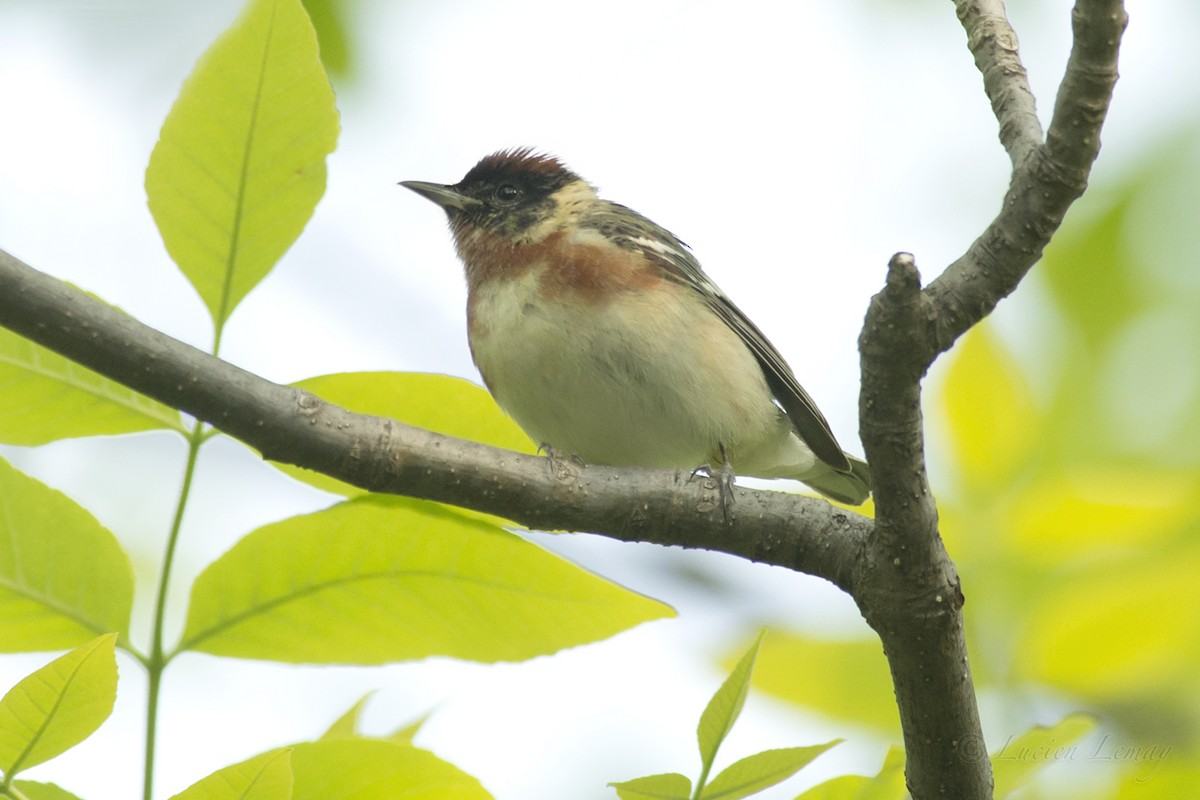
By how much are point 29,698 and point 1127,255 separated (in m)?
3.50

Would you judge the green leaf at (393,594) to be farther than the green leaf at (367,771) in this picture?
Yes

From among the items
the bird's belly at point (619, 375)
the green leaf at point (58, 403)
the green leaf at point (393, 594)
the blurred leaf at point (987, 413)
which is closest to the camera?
the green leaf at point (393, 594)

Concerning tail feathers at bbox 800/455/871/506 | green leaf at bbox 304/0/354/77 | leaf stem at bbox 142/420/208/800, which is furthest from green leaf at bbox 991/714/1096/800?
green leaf at bbox 304/0/354/77

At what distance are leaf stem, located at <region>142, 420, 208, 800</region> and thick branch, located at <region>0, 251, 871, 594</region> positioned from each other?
7 centimetres

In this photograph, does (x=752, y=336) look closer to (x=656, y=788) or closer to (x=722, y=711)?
(x=722, y=711)

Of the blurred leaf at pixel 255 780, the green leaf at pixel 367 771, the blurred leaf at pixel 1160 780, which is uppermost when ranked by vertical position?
the blurred leaf at pixel 1160 780

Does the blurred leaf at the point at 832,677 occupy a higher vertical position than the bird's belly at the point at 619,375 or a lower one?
lower

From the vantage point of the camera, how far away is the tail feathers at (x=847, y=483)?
18.7 feet

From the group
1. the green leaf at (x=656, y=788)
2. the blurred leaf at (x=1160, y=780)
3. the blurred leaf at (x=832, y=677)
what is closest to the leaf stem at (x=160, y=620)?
the green leaf at (x=656, y=788)

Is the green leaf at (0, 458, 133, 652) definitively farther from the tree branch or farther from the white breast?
the white breast

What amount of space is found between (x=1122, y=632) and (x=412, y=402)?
1644 mm

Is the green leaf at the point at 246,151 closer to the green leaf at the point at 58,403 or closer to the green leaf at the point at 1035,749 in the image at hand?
the green leaf at the point at 58,403

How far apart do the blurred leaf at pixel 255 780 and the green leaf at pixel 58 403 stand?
88 cm

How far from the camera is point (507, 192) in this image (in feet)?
19.2
